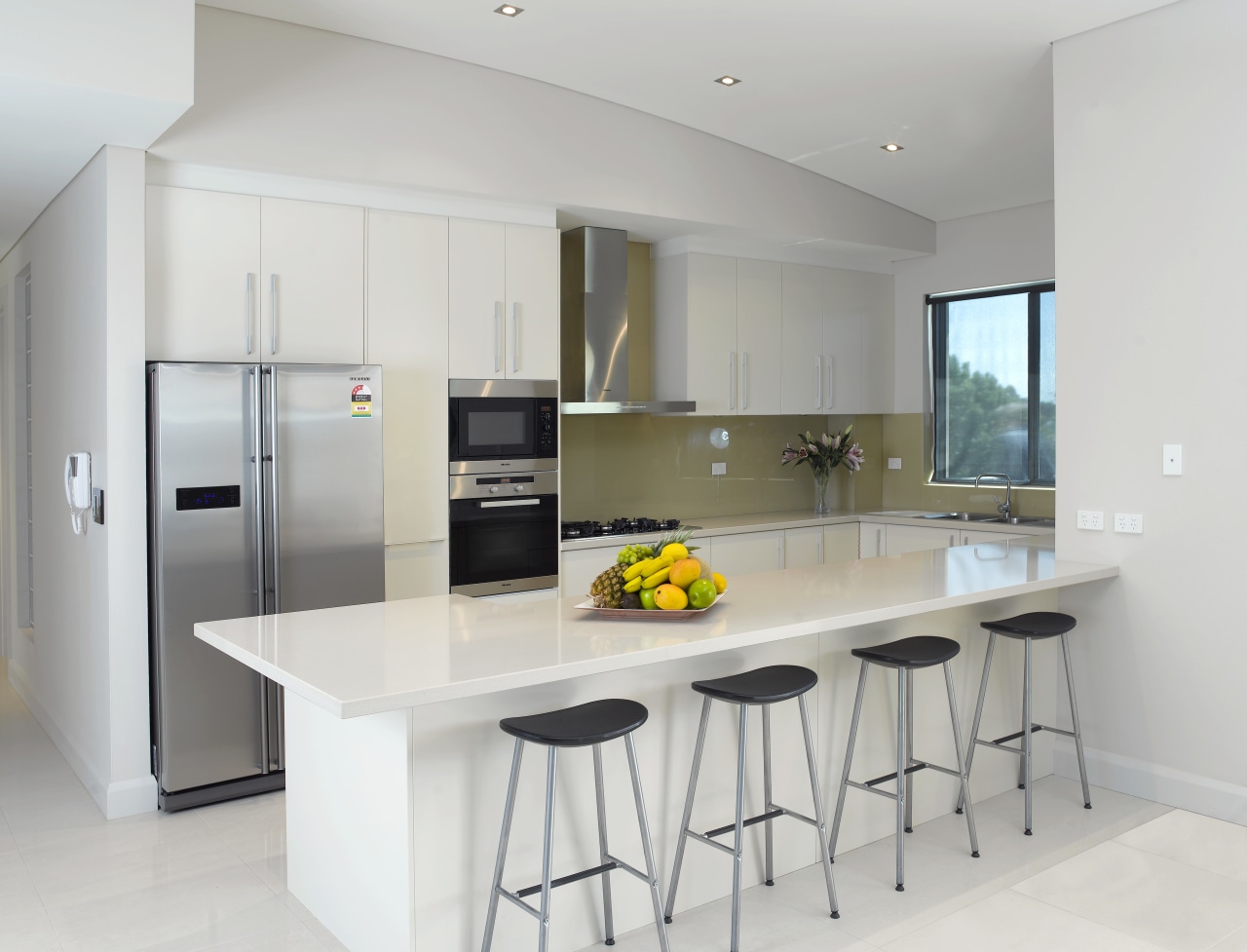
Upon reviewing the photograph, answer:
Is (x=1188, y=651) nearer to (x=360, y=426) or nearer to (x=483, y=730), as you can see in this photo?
(x=483, y=730)

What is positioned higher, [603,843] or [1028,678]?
[1028,678]

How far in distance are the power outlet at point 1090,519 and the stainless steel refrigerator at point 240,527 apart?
283 centimetres

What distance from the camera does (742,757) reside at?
2680mm

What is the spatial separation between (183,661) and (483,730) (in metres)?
1.76

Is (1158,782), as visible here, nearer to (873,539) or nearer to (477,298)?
(873,539)

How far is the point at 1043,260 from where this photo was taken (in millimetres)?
5930

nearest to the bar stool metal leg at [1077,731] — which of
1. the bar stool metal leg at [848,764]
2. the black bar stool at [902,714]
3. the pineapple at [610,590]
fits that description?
the black bar stool at [902,714]

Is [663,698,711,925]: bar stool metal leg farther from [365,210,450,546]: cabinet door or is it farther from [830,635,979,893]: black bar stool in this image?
[365,210,450,546]: cabinet door

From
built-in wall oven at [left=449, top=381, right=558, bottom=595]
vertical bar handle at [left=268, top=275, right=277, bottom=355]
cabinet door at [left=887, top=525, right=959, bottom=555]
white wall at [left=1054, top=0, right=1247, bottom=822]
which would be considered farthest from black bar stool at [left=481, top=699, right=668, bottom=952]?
cabinet door at [left=887, top=525, right=959, bottom=555]

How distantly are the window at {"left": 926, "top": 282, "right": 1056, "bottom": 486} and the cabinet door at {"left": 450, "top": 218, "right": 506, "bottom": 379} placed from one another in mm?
3322

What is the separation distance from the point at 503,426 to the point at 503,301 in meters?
0.58

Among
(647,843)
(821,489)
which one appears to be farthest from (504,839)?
(821,489)

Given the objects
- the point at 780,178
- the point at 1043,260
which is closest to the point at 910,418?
the point at 1043,260

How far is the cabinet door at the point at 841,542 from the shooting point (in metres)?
6.26
